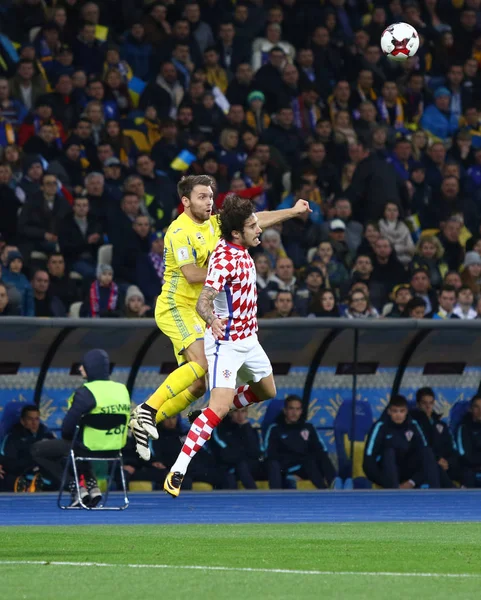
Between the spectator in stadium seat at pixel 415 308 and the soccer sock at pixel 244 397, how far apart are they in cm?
644

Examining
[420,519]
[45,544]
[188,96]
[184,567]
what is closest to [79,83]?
[188,96]

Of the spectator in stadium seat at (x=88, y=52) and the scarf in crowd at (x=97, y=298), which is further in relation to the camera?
the spectator in stadium seat at (x=88, y=52)

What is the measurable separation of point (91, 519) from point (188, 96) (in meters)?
9.39

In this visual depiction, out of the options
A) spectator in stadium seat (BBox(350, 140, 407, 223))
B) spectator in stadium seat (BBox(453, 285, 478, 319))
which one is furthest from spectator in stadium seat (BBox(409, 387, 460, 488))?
spectator in stadium seat (BBox(350, 140, 407, 223))

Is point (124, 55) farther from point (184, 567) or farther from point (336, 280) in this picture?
point (184, 567)

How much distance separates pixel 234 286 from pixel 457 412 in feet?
24.8

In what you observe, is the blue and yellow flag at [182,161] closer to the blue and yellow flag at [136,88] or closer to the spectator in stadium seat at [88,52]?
the blue and yellow flag at [136,88]

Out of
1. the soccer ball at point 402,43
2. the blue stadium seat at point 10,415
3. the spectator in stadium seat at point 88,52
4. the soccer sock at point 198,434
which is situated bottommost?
the blue stadium seat at point 10,415

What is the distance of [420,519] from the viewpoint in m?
13.6

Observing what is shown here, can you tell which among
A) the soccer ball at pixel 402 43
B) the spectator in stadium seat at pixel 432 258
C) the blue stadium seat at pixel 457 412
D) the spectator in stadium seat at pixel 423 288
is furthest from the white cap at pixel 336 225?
the soccer ball at pixel 402 43

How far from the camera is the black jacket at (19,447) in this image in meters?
16.3

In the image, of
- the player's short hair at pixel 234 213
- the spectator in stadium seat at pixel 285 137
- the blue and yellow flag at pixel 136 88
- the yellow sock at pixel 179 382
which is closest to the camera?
the player's short hair at pixel 234 213

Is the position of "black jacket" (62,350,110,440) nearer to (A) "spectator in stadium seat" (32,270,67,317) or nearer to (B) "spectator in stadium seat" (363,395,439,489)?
(A) "spectator in stadium seat" (32,270,67,317)

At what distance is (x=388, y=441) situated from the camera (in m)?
17.5
